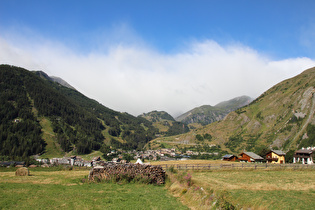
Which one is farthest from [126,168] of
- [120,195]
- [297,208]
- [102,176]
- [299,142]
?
[299,142]

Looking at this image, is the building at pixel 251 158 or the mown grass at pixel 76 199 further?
the building at pixel 251 158

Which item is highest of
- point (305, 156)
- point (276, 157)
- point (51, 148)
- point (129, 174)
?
point (129, 174)

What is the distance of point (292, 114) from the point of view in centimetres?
19375

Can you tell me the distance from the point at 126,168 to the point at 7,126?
207 meters

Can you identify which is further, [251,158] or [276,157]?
[276,157]

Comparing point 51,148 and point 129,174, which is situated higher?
point 129,174

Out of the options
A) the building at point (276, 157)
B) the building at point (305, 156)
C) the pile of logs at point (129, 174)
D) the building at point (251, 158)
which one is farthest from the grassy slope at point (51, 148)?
the building at point (305, 156)

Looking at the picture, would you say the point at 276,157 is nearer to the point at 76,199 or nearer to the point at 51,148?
the point at 76,199

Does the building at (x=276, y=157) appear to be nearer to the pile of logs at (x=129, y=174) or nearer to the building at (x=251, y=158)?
the building at (x=251, y=158)

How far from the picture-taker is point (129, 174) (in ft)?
87.9

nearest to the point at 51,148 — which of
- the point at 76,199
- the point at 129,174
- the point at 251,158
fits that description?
the point at 251,158

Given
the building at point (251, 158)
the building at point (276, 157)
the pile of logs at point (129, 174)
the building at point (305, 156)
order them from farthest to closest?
1. the building at point (276, 157)
2. the building at point (251, 158)
3. the building at point (305, 156)
4. the pile of logs at point (129, 174)

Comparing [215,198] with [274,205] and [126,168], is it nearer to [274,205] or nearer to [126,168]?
[274,205]

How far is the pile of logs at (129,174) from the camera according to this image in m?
26.1
